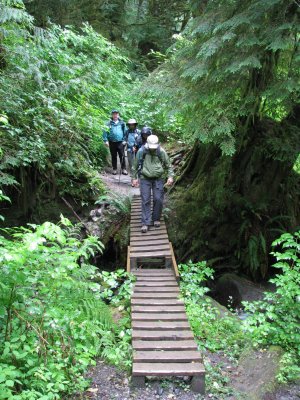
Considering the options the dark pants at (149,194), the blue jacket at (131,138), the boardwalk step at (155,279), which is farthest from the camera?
the blue jacket at (131,138)

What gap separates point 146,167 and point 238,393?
5.16m

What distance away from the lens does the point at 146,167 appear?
877cm

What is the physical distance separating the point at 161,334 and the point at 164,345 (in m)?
0.24

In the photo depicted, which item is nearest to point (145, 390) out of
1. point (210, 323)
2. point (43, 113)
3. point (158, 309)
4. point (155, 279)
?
point (158, 309)

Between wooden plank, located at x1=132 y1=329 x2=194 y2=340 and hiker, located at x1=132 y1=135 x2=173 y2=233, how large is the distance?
3442 millimetres

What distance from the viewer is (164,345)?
5.39 metres

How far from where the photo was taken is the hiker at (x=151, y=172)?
870cm

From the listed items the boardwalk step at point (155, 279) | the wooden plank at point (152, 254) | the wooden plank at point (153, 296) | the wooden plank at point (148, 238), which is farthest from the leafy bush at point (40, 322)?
the wooden plank at point (148, 238)

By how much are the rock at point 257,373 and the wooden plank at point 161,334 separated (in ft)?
2.85

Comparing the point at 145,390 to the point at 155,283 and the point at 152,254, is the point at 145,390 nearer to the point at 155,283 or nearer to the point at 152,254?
the point at 155,283

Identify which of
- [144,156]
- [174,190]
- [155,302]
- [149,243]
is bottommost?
[155,302]

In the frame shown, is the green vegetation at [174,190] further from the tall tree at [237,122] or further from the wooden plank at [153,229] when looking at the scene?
the wooden plank at [153,229]

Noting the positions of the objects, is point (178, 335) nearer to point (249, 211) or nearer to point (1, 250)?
point (1, 250)

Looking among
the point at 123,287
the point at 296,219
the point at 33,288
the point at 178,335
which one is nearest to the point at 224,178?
the point at 296,219
